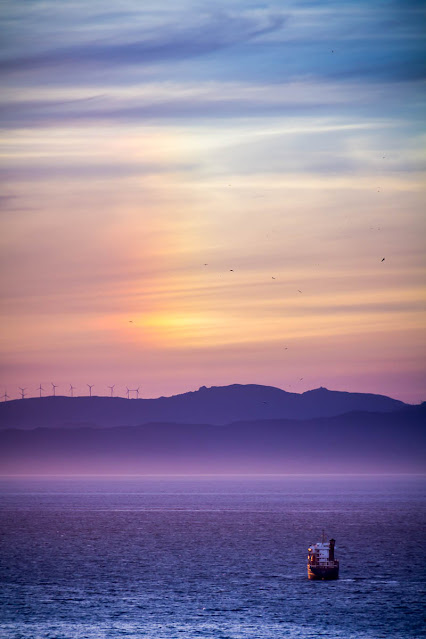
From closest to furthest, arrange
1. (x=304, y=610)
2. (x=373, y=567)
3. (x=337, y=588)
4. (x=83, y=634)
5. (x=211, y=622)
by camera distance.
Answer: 1. (x=83, y=634)
2. (x=211, y=622)
3. (x=304, y=610)
4. (x=337, y=588)
5. (x=373, y=567)

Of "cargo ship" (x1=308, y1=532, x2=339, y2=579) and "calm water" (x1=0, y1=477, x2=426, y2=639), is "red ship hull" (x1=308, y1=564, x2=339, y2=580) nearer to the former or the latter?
"cargo ship" (x1=308, y1=532, x2=339, y2=579)

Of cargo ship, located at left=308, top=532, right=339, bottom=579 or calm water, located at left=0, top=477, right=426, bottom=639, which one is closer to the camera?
calm water, located at left=0, top=477, right=426, bottom=639

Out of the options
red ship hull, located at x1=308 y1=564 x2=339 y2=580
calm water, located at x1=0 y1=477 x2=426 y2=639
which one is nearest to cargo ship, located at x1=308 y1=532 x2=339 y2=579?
red ship hull, located at x1=308 y1=564 x2=339 y2=580

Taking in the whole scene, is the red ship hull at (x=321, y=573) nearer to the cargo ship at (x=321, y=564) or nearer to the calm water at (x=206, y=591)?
the cargo ship at (x=321, y=564)

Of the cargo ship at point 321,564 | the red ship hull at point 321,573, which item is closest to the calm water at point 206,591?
the red ship hull at point 321,573

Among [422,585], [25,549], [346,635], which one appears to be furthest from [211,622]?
[25,549]

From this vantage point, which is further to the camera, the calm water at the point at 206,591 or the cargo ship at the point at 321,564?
the cargo ship at the point at 321,564

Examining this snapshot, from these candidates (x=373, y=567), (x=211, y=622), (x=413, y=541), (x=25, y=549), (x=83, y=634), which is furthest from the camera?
(x=413, y=541)

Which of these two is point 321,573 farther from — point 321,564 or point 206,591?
point 206,591

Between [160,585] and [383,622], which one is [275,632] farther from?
[160,585]

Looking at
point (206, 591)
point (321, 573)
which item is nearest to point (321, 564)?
point (321, 573)

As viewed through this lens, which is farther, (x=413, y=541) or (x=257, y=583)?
(x=413, y=541)
